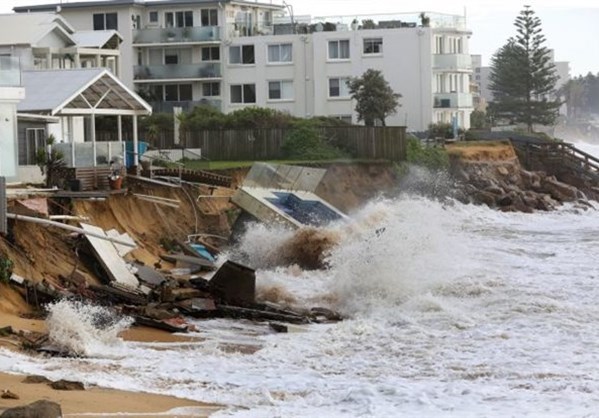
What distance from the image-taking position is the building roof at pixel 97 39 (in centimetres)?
6059

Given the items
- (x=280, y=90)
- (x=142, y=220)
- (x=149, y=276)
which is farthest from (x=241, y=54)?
(x=149, y=276)

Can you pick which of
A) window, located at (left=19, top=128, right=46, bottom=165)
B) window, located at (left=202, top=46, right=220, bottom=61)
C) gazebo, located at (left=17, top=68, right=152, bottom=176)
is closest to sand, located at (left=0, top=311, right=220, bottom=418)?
window, located at (left=19, top=128, right=46, bottom=165)

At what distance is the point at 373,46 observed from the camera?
69375 millimetres

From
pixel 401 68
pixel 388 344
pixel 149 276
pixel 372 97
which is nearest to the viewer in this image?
pixel 388 344

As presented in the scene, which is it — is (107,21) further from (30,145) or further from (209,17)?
(30,145)

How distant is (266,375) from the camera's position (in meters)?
20.0

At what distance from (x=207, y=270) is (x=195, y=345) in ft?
33.1

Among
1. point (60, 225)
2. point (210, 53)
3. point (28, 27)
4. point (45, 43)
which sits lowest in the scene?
point (60, 225)

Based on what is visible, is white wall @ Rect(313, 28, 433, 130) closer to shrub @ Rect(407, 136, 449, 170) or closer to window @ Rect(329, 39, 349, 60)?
window @ Rect(329, 39, 349, 60)

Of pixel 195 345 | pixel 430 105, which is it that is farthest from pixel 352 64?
pixel 195 345

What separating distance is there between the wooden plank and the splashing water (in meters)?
4.83

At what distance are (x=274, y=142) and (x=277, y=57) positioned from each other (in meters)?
15.9

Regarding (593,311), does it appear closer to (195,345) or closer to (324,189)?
(195,345)

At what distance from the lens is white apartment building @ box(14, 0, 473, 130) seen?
69.1 meters
